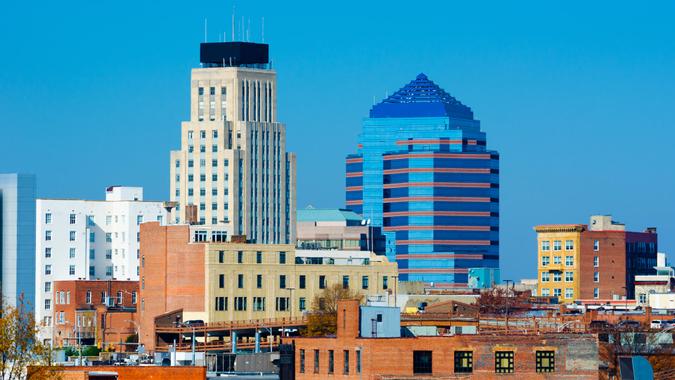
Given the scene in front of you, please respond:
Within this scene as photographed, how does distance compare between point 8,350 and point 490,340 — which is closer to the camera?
point 8,350

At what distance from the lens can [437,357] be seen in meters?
142

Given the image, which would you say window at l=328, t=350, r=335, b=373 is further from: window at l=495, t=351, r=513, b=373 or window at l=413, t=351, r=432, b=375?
window at l=495, t=351, r=513, b=373

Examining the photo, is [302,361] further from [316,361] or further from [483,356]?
[483,356]

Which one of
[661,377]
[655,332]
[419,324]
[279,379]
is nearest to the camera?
[661,377]

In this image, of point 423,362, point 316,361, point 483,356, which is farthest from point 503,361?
point 316,361

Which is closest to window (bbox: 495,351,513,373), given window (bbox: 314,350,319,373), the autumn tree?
window (bbox: 314,350,319,373)

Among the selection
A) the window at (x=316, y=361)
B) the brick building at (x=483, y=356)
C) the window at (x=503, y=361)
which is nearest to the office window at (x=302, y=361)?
the window at (x=316, y=361)

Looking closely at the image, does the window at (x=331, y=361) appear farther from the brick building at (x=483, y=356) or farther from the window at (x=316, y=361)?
the brick building at (x=483, y=356)

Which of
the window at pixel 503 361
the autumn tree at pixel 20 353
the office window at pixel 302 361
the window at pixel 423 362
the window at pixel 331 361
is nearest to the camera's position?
the autumn tree at pixel 20 353

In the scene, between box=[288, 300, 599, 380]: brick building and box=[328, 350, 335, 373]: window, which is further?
box=[328, 350, 335, 373]: window

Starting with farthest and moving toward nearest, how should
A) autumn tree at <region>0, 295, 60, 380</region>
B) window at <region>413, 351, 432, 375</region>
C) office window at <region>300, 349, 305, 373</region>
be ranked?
1. office window at <region>300, 349, 305, 373</region>
2. window at <region>413, 351, 432, 375</region>
3. autumn tree at <region>0, 295, 60, 380</region>

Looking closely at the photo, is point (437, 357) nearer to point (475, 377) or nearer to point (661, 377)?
point (475, 377)

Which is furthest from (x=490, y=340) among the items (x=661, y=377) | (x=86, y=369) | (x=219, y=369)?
(x=219, y=369)

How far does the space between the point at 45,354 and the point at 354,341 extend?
1074 inches
